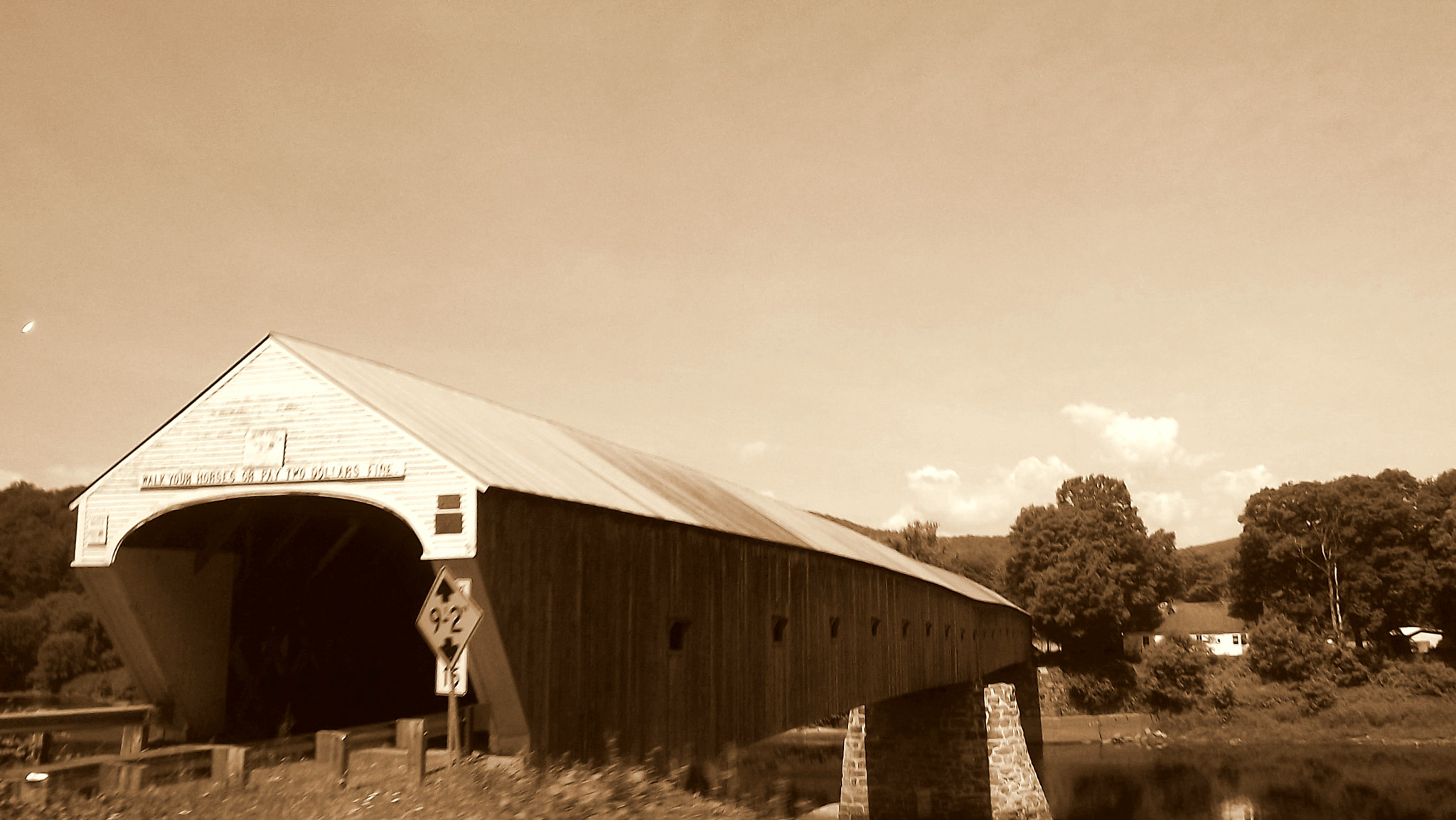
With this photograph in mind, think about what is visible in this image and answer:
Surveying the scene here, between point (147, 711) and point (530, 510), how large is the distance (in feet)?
12.2

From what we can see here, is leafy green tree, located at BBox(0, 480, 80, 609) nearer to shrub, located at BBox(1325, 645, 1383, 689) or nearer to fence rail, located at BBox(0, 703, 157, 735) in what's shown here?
fence rail, located at BBox(0, 703, 157, 735)

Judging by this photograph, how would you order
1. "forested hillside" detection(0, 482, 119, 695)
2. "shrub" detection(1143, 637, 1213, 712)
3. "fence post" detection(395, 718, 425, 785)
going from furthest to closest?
"shrub" detection(1143, 637, 1213, 712) → "forested hillside" detection(0, 482, 119, 695) → "fence post" detection(395, 718, 425, 785)

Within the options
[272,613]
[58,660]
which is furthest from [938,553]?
[272,613]

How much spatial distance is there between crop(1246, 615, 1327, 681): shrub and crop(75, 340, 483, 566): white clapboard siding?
46.6 m

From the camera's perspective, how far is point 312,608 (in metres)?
11.5

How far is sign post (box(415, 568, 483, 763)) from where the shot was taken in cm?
744

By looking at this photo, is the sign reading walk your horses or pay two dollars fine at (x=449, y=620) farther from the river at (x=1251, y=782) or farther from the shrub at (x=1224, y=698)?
the shrub at (x=1224, y=698)

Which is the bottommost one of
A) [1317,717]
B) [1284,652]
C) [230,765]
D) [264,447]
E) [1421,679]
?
[1317,717]

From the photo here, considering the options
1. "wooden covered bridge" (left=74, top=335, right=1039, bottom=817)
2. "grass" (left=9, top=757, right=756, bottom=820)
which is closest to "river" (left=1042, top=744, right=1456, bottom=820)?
"wooden covered bridge" (left=74, top=335, right=1039, bottom=817)

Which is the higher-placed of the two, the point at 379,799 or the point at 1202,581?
Answer: the point at 1202,581

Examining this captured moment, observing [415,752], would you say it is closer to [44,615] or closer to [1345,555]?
[44,615]

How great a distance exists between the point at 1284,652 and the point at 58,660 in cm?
4711

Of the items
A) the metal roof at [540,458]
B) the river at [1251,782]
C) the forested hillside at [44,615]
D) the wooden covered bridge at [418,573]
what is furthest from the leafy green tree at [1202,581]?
the wooden covered bridge at [418,573]

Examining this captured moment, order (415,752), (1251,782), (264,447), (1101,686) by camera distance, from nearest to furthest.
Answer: (415,752) < (264,447) < (1251,782) < (1101,686)
